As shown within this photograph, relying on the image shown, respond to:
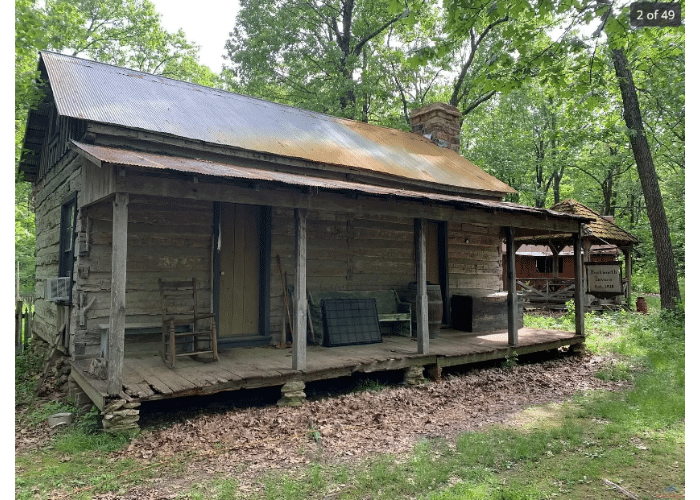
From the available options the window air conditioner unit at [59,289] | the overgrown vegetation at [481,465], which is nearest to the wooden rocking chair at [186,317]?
the window air conditioner unit at [59,289]

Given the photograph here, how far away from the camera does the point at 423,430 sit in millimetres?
5340

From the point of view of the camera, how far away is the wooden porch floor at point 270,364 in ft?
17.4

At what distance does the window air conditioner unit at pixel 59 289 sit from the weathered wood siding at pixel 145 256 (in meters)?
0.52

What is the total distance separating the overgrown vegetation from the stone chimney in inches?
351

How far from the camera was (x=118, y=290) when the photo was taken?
501cm

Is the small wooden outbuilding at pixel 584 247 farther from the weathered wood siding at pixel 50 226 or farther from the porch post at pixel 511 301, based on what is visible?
the weathered wood siding at pixel 50 226

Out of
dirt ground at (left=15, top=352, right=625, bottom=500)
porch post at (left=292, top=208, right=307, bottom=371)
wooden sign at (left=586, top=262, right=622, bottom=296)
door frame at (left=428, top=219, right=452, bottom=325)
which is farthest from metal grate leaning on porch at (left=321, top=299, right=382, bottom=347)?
wooden sign at (left=586, top=262, right=622, bottom=296)

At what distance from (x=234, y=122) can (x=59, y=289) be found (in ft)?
13.0

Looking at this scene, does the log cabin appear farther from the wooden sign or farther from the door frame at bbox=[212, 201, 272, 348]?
the wooden sign

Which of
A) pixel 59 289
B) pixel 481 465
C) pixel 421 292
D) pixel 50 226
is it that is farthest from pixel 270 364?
pixel 50 226

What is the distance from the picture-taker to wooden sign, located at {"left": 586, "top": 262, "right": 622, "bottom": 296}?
16422 millimetres

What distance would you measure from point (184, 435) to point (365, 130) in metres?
8.60

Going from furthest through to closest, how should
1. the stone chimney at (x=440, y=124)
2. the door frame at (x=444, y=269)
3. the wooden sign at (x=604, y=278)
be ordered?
1. the wooden sign at (x=604, y=278)
2. the stone chimney at (x=440, y=124)
3. the door frame at (x=444, y=269)

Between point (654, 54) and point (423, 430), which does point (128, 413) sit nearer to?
point (423, 430)
